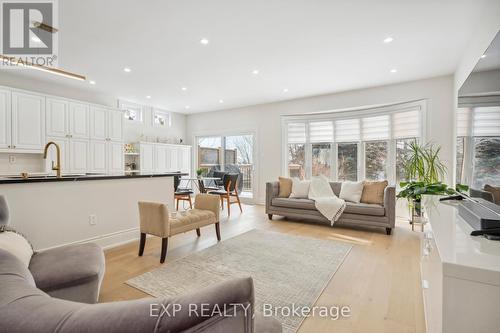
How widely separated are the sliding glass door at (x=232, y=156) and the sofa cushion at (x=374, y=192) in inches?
122

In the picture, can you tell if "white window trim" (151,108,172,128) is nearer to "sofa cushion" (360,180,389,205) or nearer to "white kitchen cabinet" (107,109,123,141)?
"white kitchen cabinet" (107,109,123,141)

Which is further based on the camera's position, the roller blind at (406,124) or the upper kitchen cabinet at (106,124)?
the upper kitchen cabinet at (106,124)

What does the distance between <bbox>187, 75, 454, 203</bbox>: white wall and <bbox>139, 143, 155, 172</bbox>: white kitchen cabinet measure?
161 cm

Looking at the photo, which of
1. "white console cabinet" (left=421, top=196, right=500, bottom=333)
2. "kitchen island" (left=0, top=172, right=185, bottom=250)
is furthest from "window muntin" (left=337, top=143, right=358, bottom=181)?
"white console cabinet" (left=421, top=196, right=500, bottom=333)

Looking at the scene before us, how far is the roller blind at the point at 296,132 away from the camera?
606 centimetres

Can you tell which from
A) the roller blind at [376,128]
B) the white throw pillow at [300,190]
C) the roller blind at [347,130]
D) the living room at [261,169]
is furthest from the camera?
the roller blind at [347,130]

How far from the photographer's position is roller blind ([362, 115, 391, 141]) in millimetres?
5043

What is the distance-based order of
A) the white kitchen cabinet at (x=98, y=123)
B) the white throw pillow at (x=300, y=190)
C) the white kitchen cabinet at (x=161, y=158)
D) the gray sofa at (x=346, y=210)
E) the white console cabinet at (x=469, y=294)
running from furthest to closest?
the white kitchen cabinet at (x=161, y=158) < the white kitchen cabinet at (x=98, y=123) < the white throw pillow at (x=300, y=190) < the gray sofa at (x=346, y=210) < the white console cabinet at (x=469, y=294)

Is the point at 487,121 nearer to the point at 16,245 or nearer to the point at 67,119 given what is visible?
the point at 16,245

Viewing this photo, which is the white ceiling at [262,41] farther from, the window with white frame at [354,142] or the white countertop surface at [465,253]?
the white countertop surface at [465,253]

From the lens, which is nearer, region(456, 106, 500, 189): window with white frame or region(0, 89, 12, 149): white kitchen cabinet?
region(456, 106, 500, 189): window with white frame

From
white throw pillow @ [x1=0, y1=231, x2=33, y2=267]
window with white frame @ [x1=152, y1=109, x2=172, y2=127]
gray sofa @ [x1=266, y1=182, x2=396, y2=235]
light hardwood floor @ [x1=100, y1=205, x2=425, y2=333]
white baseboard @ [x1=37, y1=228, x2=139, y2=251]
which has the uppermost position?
window with white frame @ [x1=152, y1=109, x2=172, y2=127]

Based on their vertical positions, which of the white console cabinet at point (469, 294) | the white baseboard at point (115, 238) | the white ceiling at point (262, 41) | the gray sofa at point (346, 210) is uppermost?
the white ceiling at point (262, 41)

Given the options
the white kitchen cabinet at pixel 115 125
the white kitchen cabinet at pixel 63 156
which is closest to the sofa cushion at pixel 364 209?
the white kitchen cabinet at pixel 115 125
